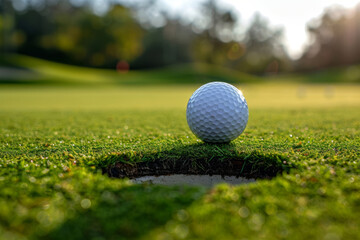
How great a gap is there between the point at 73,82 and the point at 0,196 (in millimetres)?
28569

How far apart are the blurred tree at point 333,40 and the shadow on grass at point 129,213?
202 feet

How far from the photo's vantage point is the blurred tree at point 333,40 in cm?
5609

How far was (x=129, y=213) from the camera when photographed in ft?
5.92

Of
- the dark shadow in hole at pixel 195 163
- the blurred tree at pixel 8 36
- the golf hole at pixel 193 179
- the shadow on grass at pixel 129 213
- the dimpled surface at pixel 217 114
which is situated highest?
the blurred tree at pixel 8 36

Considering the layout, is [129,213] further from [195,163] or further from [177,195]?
[195,163]

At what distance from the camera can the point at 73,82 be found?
29016 millimetres

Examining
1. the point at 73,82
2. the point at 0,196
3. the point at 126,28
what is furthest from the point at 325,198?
the point at 126,28

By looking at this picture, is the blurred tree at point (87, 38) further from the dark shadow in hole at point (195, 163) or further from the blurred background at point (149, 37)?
the dark shadow in hole at point (195, 163)

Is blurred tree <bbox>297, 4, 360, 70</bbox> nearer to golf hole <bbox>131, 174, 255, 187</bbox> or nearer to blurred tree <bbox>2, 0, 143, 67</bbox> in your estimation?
blurred tree <bbox>2, 0, 143, 67</bbox>

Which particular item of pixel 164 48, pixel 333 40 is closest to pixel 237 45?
pixel 164 48

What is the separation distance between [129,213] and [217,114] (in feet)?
6.06

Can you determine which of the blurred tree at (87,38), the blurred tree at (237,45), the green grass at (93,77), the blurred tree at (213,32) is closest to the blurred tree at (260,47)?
the blurred tree at (237,45)

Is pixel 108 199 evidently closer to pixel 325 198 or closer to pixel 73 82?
pixel 325 198

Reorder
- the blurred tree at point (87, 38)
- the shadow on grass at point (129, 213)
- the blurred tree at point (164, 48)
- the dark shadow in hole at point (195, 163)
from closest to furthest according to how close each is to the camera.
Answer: the shadow on grass at point (129, 213), the dark shadow in hole at point (195, 163), the blurred tree at point (87, 38), the blurred tree at point (164, 48)
